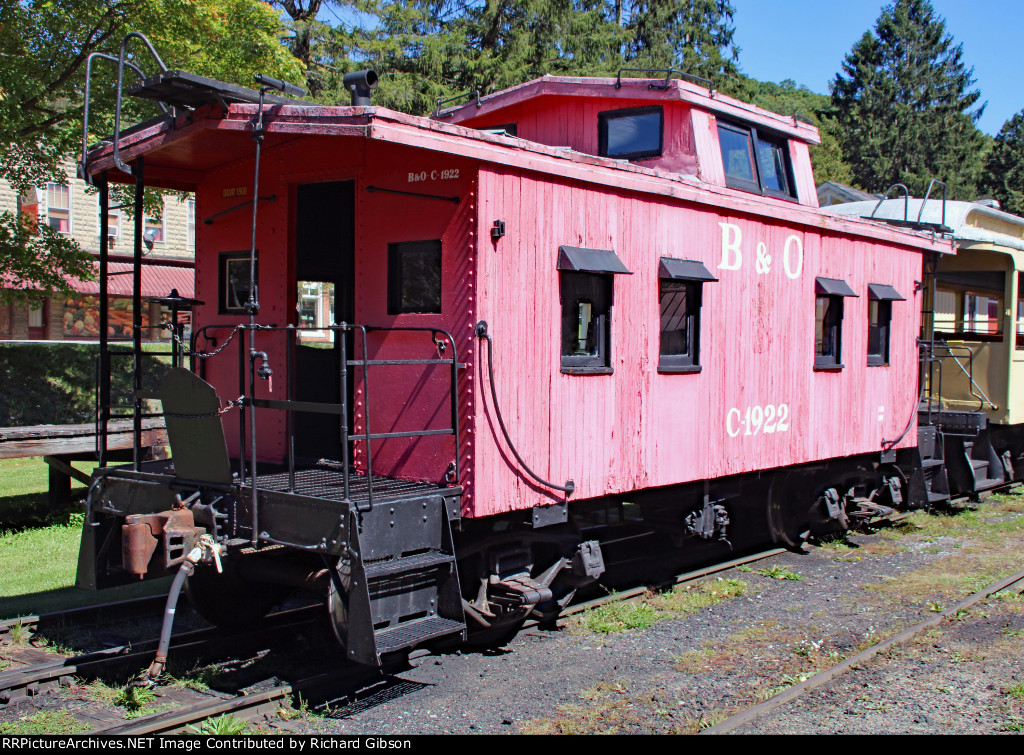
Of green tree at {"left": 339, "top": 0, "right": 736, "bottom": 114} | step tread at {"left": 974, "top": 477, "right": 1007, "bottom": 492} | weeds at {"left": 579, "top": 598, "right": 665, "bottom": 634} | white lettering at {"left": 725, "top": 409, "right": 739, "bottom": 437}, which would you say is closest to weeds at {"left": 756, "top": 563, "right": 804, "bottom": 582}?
white lettering at {"left": 725, "top": 409, "right": 739, "bottom": 437}

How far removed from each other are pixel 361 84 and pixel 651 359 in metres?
3.06

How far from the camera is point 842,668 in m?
5.93

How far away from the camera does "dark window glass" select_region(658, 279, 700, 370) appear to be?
24.4ft

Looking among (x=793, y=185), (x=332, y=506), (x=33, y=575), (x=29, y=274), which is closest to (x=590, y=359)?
(x=332, y=506)

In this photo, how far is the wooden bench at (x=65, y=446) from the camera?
A: 1013cm

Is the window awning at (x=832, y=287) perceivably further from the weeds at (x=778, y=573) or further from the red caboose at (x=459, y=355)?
the weeds at (x=778, y=573)

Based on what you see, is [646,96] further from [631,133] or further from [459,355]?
[459,355]

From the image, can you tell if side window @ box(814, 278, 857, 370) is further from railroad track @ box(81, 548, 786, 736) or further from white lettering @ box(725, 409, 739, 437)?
railroad track @ box(81, 548, 786, 736)

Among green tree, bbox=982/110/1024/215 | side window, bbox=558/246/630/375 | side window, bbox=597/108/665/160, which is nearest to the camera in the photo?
side window, bbox=558/246/630/375

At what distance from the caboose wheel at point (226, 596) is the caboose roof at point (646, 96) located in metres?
5.47

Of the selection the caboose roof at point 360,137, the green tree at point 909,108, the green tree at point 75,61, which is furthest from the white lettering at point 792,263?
the green tree at point 909,108

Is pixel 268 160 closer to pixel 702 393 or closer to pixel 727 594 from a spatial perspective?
pixel 702 393
